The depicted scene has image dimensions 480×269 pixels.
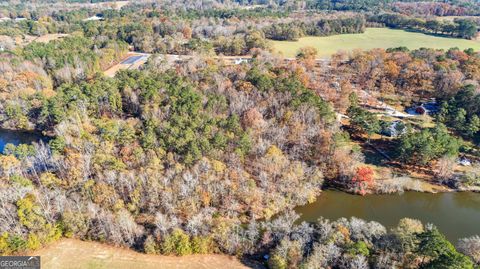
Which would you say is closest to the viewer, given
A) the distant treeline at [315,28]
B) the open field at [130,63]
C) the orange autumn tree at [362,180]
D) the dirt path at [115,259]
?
the dirt path at [115,259]

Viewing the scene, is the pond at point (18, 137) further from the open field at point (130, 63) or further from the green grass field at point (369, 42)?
the green grass field at point (369, 42)

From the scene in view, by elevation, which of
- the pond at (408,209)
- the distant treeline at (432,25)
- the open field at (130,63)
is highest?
the distant treeline at (432,25)

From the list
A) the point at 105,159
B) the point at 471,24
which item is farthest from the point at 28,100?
the point at 471,24

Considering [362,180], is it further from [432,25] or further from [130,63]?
[432,25]

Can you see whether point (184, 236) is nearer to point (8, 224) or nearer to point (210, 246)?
point (210, 246)

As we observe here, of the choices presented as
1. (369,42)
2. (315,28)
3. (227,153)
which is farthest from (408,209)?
(315,28)

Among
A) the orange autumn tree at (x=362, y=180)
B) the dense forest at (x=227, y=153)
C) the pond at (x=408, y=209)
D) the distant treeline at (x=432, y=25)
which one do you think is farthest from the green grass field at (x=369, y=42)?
the pond at (x=408, y=209)
